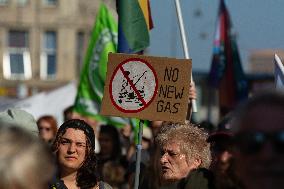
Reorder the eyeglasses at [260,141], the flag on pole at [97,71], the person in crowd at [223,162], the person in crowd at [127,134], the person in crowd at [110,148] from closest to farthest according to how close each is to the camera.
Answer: the eyeglasses at [260,141], the person in crowd at [223,162], the person in crowd at [110,148], the person in crowd at [127,134], the flag on pole at [97,71]

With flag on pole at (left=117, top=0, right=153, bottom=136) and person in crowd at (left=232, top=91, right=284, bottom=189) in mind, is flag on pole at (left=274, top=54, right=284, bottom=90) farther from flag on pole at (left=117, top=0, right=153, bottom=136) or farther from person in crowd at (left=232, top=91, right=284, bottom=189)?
person in crowd at (left=232, top=91, right=284, bottom=189)

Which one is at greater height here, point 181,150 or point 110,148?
point 181,150

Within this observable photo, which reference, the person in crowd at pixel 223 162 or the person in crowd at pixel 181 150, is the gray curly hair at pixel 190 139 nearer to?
the person in crowd at pixel 181 150

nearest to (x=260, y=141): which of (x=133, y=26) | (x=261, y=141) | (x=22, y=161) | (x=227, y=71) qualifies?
(x=261, y=141)

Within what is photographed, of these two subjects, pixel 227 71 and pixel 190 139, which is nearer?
pixel 190 139

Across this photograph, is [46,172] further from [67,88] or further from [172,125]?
[67,88]

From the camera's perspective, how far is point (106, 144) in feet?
30.3

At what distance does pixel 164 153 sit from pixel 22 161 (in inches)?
130

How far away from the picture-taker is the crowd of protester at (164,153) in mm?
2539

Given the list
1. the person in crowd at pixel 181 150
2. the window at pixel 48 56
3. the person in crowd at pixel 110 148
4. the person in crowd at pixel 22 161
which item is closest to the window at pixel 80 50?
the window at pixel 48 56

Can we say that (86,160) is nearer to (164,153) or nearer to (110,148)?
(164,153)

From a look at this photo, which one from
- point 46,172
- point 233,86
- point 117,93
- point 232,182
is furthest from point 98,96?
point 46,172

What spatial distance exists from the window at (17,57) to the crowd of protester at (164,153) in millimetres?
36332

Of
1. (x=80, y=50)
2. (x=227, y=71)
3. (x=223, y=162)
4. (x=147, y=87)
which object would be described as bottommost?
(x=223, y=162)
